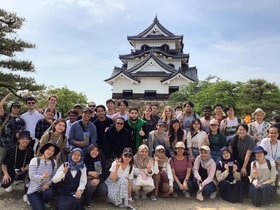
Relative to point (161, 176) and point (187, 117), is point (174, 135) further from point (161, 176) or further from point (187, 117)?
point (161, 176)

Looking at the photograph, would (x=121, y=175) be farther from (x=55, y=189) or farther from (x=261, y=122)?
(x=261, y=122)

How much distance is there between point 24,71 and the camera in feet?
29.4

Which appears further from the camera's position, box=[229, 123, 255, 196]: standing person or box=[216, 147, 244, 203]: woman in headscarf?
box=[229, 123, 255, 196]: standing person

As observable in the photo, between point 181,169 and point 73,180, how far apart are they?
2041 millimetres

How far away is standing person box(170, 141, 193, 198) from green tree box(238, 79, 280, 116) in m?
11.2

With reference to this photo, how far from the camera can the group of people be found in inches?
149

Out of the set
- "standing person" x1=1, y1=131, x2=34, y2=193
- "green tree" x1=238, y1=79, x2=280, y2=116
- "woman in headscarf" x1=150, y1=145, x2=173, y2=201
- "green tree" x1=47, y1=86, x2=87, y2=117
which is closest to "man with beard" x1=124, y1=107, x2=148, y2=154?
"woman in headscarf" x1=150, y1=145, x2=173, y2=201

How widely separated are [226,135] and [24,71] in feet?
25.1

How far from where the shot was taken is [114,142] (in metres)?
4.51

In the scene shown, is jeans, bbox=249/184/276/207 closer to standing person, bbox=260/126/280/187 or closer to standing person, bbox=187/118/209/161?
standing person, bbox=260/126/280/187

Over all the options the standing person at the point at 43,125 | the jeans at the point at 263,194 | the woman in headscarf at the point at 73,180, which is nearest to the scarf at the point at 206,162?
the jeans at the point at 263,194

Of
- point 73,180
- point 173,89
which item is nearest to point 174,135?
point 73,180

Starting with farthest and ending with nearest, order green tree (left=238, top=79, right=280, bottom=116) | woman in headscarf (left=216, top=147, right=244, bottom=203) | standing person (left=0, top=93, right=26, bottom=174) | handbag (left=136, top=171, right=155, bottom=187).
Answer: green tree (left=238, top=79, right=280, bottom=116), standing person (left=0, top=93, right=26, bottom=174), woman in headscarf (left=216, top=147, right=244, bottom=203), handbag (left=136, top=171, right=155, bottom=187)

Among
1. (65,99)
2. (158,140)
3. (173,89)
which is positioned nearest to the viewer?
(158,140)
